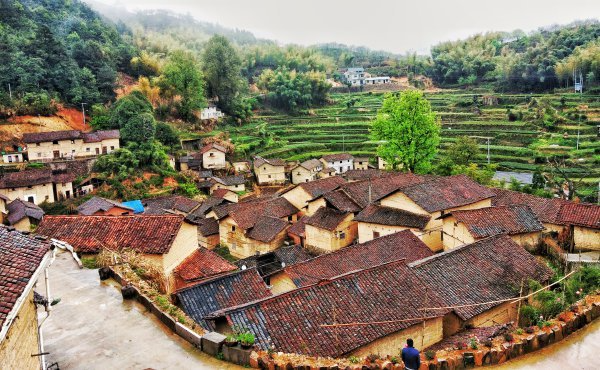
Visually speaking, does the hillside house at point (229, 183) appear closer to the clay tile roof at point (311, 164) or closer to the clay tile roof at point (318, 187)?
the clay tile roof at point (311, 164)

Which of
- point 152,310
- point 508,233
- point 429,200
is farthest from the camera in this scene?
point 429,200

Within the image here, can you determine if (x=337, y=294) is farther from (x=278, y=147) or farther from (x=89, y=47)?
(x=89, y=47)

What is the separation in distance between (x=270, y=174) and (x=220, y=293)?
33.0 m

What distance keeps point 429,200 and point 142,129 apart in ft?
95.9

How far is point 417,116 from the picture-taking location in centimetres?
3088

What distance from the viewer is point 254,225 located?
28.5 m

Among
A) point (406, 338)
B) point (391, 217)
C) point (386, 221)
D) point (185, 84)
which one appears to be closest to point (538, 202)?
point (391, 217)

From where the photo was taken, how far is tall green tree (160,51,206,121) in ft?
177

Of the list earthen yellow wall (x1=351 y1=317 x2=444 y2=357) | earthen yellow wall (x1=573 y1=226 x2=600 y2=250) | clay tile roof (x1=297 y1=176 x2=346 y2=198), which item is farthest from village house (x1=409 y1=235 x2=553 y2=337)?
clay tile roof (x1=297 y1=176 x2=346 y2=198)

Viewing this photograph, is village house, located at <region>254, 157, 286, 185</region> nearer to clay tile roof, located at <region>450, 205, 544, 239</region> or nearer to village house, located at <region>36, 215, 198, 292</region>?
clay tile roof, located at <region>450, 205, 544, 239</region>

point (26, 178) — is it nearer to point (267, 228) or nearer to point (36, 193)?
point (36, 193)

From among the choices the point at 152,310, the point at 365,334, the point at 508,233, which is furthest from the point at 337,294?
the point at 508,233

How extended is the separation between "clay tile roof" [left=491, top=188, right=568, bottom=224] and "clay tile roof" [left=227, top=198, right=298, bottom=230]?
1273 cm

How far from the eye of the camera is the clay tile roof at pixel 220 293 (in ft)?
36.3
